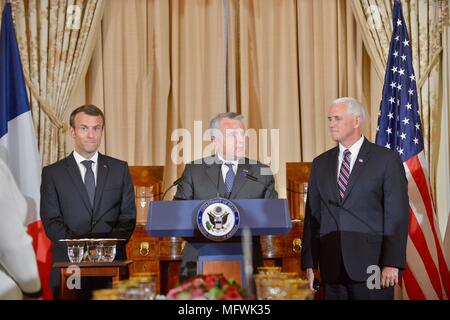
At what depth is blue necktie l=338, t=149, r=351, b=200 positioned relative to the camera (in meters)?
4.26

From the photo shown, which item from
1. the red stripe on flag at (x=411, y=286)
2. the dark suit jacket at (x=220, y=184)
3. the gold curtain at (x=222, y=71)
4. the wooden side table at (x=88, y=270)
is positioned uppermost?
the gold curtain at (x=222, y=71)

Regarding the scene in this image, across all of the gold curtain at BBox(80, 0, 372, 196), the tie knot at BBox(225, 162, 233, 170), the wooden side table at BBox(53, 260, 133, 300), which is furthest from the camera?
the gold curtain at BBox(80, 0, 372, 196)

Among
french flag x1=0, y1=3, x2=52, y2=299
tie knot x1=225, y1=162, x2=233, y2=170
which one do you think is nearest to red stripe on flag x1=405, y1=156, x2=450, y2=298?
tie knot x1=225, y1=162, x2=233, y2=170

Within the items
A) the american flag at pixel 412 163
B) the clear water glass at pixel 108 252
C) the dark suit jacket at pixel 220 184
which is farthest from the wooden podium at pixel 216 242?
the american flag at pixel 412 163

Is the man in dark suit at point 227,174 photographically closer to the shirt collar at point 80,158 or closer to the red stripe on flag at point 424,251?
the shirt collar at point 80,158

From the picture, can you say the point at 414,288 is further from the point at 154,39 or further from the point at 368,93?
the point at 154,39

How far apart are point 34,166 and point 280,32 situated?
9.05ft


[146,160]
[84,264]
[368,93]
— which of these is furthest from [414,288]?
[84,264]

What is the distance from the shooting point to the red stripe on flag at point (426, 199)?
5824 mm

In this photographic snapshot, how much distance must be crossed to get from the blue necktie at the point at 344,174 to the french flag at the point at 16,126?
7.04 ft

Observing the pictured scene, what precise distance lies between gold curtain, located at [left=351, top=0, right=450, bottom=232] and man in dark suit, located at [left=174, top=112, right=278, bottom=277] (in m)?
2.70

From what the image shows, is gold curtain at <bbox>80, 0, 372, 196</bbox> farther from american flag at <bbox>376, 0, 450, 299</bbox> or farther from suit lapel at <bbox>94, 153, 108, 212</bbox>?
suit lapel at <bbox>94, 153, 108, 212</bbox>

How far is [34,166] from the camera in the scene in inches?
212
